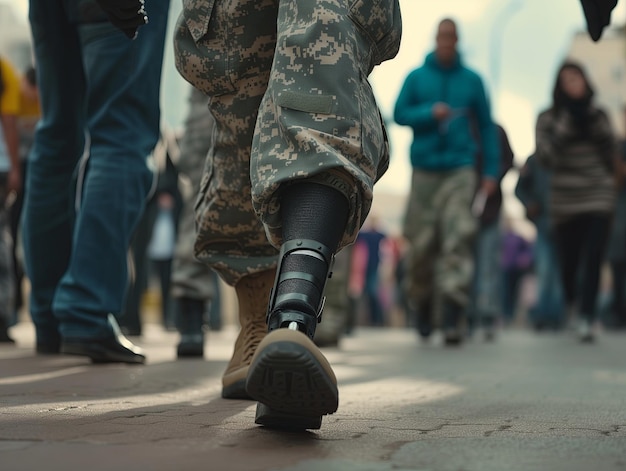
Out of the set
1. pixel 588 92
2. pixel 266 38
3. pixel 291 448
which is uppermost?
pixel 588 92

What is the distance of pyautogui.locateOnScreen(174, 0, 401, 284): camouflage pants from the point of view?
2428 mm

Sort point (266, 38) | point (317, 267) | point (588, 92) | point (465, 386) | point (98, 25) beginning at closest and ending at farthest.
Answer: point (317, 267)
point (266, 38)
point (465, 386)
point (98, 25)
point (588, 92)

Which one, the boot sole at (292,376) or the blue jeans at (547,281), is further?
the blue jeans at (547,281)

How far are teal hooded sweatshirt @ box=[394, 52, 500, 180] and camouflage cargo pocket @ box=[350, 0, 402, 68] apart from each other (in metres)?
5.37

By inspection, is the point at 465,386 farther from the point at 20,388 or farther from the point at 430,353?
the point at 430,353

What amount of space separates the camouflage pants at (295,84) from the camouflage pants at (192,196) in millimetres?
2168

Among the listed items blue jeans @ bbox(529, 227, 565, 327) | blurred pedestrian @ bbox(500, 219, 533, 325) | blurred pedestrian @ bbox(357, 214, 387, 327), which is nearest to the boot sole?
blue jeans @ bbox(529, 227, 565, 327)

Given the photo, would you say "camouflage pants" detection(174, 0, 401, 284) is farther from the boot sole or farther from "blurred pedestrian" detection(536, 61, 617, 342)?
"blurred pedestrian" detection(536, 61, 617, 342)

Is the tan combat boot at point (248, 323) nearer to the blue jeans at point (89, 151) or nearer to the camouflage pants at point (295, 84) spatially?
the camouflage pants at point (295, 84)

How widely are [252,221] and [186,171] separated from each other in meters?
2.93

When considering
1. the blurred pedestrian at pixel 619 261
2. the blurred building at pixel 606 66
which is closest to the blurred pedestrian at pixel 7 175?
the blurred pedestrian at pixel 619 261

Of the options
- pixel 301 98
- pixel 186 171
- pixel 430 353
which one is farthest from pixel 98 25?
pixel 430 353

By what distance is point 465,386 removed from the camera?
3895mm

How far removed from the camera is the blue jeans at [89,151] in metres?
4.35
